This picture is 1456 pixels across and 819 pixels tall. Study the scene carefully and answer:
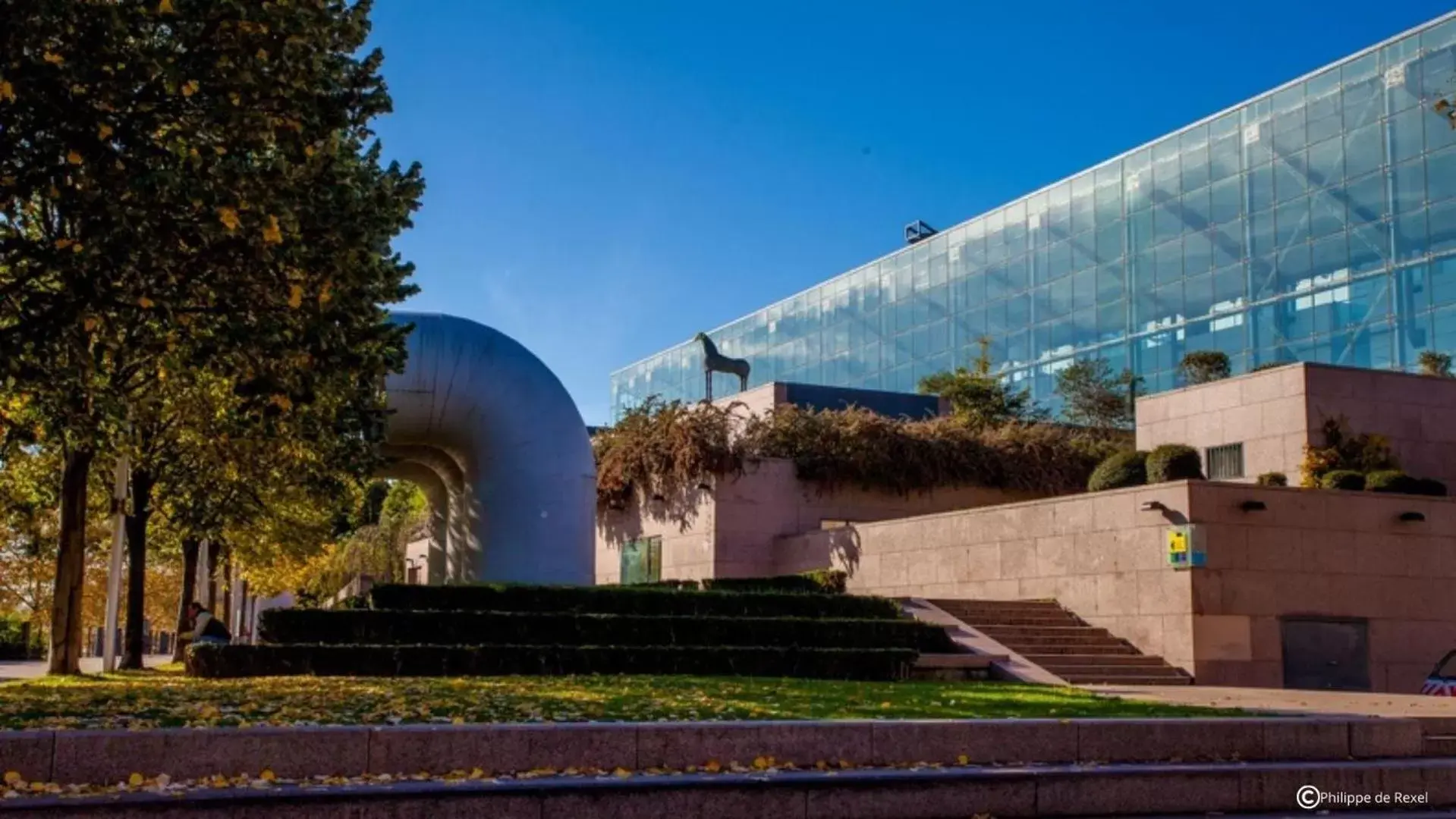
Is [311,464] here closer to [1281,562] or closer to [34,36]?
[34,36]

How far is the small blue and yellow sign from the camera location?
69.1 ft

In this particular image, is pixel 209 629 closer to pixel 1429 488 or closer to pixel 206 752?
pixel 206 752

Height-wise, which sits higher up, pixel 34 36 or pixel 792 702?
pixel 34 36

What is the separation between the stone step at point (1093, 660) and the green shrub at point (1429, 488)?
6.17 m

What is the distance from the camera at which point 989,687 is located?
674 inches

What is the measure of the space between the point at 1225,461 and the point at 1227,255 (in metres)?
21.3

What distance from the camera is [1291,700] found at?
16359 millimetres

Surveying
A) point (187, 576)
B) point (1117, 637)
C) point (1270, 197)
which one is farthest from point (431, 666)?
point (1270, 197)

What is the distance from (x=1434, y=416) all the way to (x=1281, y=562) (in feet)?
26.4

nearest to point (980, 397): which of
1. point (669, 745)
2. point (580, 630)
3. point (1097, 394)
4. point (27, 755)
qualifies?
point (1097, 394)

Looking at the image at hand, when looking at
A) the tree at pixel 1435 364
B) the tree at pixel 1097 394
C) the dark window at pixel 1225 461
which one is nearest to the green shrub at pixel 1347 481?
the dark window at pixel 1225 461

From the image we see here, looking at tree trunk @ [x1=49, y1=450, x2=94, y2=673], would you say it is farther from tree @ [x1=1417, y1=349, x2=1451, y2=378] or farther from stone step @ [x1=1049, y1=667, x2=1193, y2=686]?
tree @ [x1=1417, y1=349, x2=1451, y2=378]

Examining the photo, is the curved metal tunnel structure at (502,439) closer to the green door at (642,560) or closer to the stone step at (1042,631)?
the stone step at (1042,631)

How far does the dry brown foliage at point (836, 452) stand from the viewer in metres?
31.9
